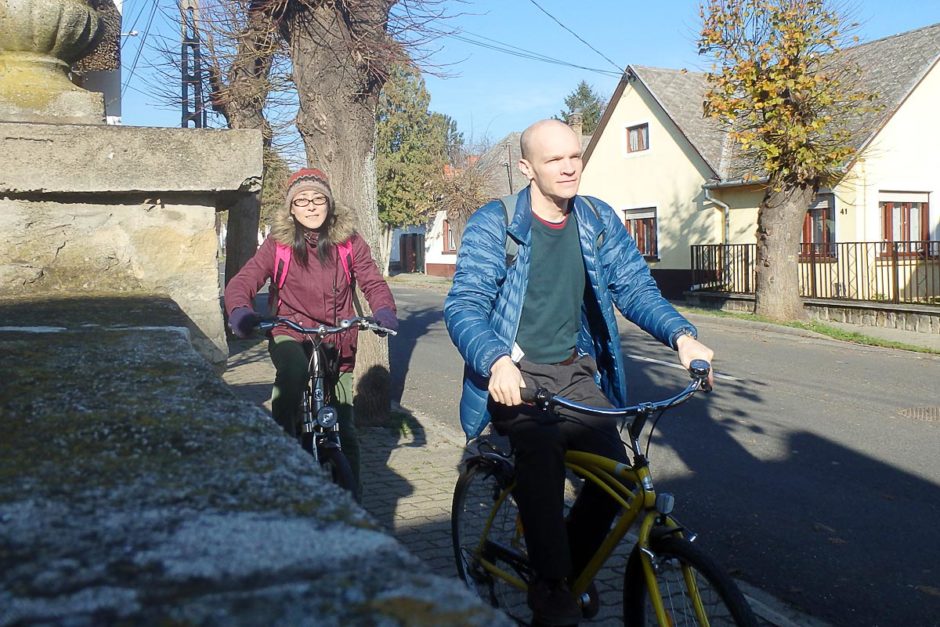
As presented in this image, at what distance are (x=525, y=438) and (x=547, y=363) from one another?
1.24ft

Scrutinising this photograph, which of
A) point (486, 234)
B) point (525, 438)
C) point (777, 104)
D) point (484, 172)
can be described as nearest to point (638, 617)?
point (525, 438)

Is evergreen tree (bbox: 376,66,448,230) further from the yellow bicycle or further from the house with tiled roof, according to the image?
the yellow bicycle

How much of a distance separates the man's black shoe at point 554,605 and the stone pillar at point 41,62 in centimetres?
267

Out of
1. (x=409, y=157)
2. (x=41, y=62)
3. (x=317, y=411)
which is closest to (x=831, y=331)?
(x=317, y=411)

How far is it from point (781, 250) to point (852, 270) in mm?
3291

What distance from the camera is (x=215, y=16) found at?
1150cm

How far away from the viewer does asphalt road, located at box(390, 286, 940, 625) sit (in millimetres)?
4605

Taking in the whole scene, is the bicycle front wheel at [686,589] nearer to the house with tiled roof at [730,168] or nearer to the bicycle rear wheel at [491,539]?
the bicycle rear wheel at [491,539]

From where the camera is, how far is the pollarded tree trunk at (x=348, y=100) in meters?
8.05

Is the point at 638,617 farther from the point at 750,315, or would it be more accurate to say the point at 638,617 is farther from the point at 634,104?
the point at 634,104

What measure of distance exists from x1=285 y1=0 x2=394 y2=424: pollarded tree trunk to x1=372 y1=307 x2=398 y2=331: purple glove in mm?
3165

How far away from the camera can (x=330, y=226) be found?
5074 mm

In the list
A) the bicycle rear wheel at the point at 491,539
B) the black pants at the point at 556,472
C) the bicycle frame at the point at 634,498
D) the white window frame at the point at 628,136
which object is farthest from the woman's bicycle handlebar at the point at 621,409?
the white window frame at the point at 628,136

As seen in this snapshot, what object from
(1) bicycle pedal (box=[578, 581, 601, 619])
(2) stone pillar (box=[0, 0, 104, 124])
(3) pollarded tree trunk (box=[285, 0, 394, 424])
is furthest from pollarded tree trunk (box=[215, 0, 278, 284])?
(1) bicycle pedal (box=[578, 581, 601, 619])
